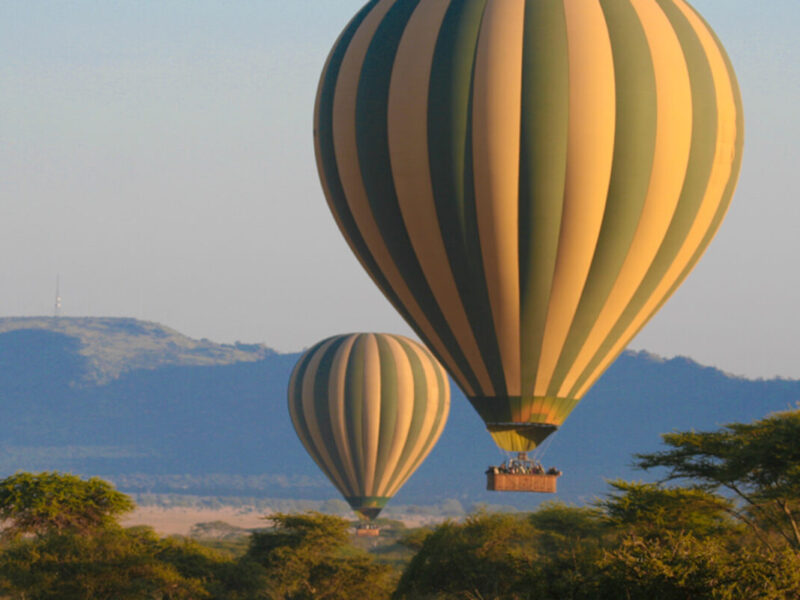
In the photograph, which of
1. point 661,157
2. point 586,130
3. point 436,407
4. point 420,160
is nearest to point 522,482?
point 420,160

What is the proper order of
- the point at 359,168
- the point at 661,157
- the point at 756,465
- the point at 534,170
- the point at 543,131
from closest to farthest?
the point at 756,465 < the point at 543,131 < the point at 534,170 < the point at 661,157 < the point at 359,168

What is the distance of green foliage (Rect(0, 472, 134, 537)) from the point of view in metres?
44.8

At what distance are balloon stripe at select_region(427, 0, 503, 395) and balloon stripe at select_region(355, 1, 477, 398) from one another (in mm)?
1296

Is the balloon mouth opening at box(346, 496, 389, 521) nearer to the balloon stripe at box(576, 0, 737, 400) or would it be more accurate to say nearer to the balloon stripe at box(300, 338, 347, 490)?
the balloon stripe at box(300, 338, 347, 490)

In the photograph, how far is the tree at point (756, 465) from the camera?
3109 cm

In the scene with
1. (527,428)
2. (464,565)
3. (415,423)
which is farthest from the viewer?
(415,423)

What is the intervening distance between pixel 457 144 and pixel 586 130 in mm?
2929

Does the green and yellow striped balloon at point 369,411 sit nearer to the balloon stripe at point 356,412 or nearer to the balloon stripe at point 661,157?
the balloon stripe at point 356,412

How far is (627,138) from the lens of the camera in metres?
33.4

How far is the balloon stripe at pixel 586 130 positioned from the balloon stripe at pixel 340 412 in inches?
1534

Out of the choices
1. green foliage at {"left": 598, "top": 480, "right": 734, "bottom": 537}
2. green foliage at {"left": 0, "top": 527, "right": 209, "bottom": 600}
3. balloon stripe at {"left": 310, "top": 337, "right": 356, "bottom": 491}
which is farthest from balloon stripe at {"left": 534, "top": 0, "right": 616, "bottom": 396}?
balloon stripe at {"left": 310, "top": 337, "right": 356, "bottom": 491}

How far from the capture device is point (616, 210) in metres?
33.6

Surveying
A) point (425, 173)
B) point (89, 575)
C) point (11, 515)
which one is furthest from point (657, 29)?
point (11, 515)

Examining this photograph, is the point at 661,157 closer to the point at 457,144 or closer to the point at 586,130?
the point at 586,130
